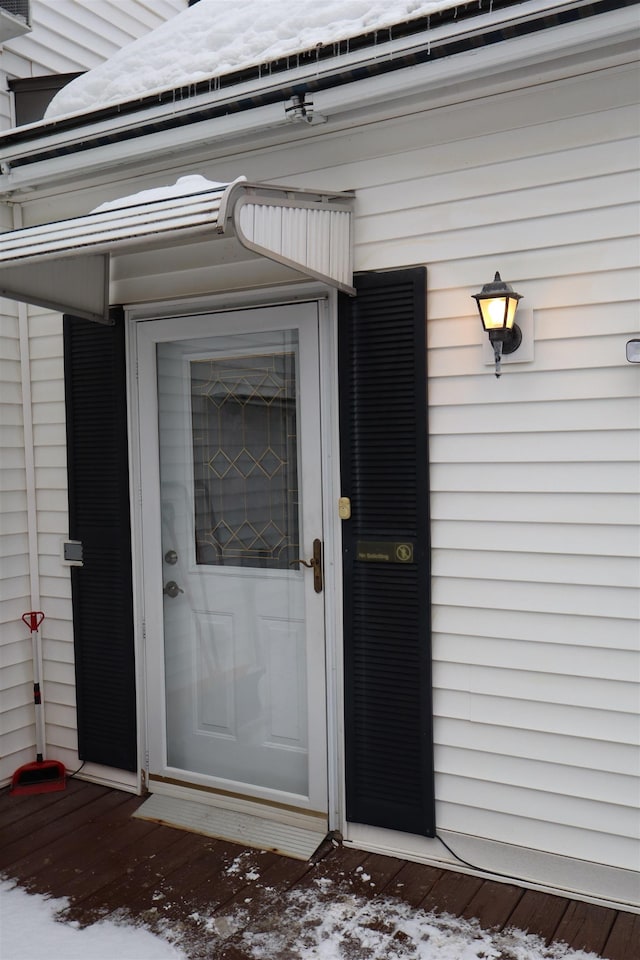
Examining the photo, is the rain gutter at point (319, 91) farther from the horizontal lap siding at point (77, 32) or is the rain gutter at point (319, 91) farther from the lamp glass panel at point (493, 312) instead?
the horizontal lap siding at point (77, 32)

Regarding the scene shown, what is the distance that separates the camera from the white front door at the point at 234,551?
3264 millimetres

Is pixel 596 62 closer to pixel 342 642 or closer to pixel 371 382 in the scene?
pixel 371 382

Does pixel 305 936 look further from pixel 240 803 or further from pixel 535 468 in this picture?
pixel 535 468

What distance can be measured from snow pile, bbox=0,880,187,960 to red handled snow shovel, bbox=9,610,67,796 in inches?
39.3

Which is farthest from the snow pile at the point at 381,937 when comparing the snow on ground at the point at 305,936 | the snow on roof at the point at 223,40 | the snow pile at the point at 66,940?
the snow on roof at the point at 223,40

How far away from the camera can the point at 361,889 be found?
9.37 feet

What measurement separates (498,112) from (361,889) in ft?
8.94

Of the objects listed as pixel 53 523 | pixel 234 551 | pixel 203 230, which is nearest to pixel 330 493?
pixel 234 551

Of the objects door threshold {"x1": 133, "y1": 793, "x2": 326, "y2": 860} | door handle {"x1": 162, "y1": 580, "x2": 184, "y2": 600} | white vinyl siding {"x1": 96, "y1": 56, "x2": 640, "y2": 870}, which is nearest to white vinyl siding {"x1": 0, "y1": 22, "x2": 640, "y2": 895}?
white vinyl siding {"x1": 96, "y1": 56, "x2": 640, "y2": 870}

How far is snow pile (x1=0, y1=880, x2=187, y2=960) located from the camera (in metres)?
2.53

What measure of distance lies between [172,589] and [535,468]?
5.66 feet

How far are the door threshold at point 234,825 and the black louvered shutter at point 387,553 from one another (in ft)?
0.78

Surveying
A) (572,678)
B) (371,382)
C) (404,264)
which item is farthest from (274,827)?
(404,264)

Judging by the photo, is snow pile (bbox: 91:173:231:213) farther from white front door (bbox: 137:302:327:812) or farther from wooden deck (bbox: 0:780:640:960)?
wooden deck (bbox: 0:780:640:960)
